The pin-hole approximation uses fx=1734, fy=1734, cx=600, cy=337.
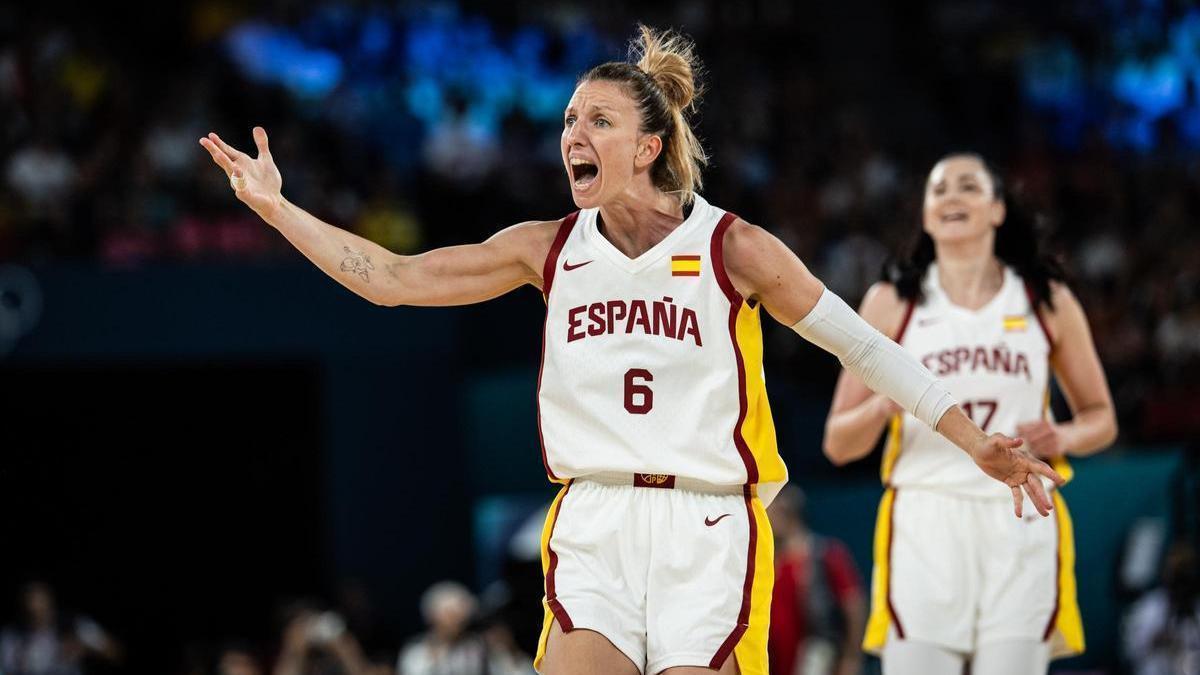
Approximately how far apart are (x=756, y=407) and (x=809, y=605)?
6.68m

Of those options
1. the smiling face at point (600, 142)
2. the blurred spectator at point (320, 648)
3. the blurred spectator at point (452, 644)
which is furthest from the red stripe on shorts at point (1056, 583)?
the blurred spectator at point (320, 648)

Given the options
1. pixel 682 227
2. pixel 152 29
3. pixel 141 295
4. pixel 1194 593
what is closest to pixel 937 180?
pixel 682 227

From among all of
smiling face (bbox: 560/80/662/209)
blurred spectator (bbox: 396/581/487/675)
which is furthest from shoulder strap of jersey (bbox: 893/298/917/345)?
blurred spectator (bbox: 396/581/487/675)

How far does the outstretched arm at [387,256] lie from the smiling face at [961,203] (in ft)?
6.72

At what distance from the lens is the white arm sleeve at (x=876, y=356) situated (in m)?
5.50

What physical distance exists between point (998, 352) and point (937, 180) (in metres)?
0.78

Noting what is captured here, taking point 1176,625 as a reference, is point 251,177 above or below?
above

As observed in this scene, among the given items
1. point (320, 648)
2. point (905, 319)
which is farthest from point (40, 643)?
point (905, 319)

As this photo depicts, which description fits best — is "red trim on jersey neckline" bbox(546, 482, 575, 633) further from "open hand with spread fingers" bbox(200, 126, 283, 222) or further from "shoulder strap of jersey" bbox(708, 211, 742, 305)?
"open hand with spread fingers" bbox(200, 126, 283, 222)

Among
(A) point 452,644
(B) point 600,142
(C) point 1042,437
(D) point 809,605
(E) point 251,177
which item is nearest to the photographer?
(E) point 251,177

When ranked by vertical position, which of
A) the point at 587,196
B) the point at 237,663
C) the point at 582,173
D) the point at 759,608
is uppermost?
the point at 582,173

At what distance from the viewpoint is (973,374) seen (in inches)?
267

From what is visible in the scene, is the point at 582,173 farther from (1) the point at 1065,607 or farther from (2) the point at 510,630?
(2) the point at 510,630

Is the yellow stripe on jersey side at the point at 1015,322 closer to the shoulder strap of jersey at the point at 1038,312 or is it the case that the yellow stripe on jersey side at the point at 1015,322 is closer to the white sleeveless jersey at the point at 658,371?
the shoulder strap of jersey at the point at 1038,312
